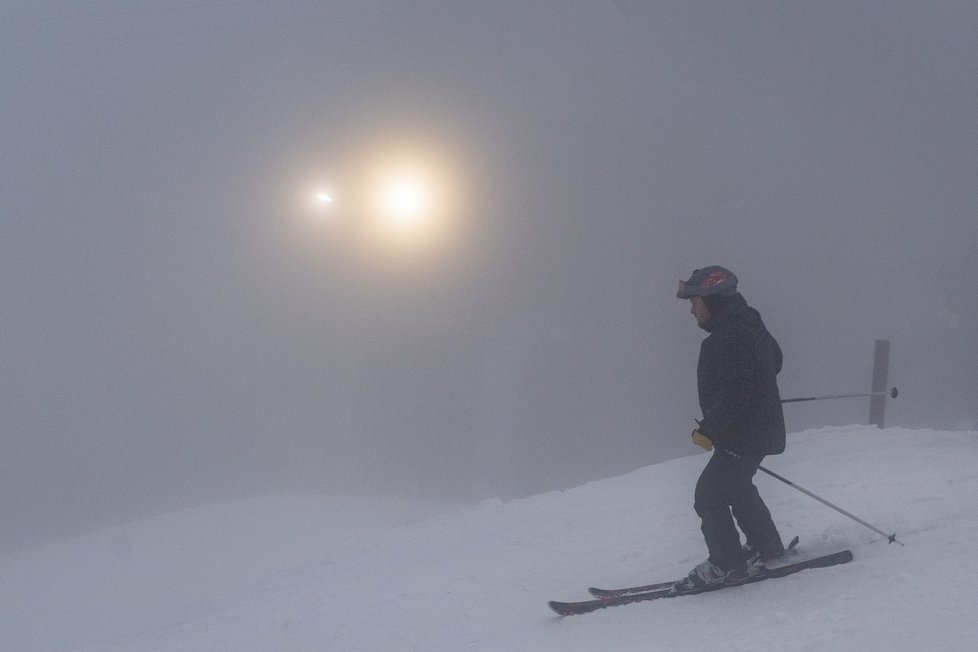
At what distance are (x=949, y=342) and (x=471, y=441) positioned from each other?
2956cm

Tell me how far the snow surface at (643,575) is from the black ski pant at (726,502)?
0.22 meters

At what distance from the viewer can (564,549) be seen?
5.64m

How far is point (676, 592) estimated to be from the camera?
378 centimetres

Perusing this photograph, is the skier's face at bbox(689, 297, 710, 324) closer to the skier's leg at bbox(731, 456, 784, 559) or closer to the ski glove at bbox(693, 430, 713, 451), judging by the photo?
the ski glove at bbox(693, 430, 713, 451)

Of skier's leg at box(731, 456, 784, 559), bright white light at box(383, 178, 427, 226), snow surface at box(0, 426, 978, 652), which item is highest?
bright white light at box(383, 178, 427, 226)

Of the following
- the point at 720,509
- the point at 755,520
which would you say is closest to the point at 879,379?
the point at 755,520

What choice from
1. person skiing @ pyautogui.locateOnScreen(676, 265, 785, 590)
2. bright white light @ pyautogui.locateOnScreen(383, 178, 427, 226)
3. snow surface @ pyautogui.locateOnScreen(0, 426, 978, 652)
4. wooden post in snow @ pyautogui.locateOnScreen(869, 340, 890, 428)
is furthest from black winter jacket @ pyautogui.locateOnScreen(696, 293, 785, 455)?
bright white light @ pyautogui.locateOnScreen(383, 178, 427, 226)

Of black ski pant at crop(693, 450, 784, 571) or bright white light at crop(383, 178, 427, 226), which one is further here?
bright white light at crop(383, 178, 427, 226)

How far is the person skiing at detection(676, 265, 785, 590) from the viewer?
3430 mm

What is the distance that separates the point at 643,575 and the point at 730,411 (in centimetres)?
163

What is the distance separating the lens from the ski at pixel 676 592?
3.66 m

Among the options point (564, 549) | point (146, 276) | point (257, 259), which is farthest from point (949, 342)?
point (146, 276)

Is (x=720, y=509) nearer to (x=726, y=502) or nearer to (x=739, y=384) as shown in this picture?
(x=726, y=502)

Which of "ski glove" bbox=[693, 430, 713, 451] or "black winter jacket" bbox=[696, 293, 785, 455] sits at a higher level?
"black winter jacket" bbox=[696, 293, 785, 455]
